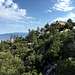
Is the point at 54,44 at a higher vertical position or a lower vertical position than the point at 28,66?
higher

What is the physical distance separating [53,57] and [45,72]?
4.25m

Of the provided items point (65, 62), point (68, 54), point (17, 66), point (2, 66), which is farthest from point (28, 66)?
point (65, 62)

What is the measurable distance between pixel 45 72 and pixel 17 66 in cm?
783

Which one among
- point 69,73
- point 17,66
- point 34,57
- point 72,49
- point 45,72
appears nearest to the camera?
point 69,73

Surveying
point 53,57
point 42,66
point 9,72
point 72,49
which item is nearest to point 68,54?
point 72,49

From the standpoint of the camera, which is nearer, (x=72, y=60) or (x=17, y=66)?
(x=72, y=60)

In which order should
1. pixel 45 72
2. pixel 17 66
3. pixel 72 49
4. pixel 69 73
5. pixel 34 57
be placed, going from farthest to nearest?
pixel 34 57, pixel 17 66, pixel 45 72, pixel 72 49, pixel 69 73

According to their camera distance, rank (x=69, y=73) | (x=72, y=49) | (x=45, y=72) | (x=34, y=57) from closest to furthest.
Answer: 1. (x=69, y=73)
2. (x=72, y=49)
3. (x=45, y=72)
4. (x=34, y=57)

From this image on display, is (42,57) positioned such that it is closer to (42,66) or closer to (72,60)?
(42,66)

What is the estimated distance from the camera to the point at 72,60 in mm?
38844

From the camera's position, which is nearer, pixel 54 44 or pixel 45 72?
pixel 45 72

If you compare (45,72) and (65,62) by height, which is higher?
(65,62)

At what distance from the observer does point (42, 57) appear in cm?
5462

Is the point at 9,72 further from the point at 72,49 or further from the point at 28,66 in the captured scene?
the point at 72,49
